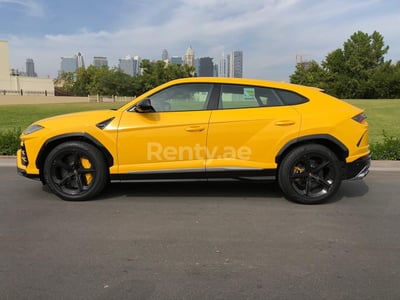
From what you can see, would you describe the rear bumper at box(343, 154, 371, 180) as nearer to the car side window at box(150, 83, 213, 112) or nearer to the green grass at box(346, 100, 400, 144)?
the car side window at box(150, 83, 213, 112)

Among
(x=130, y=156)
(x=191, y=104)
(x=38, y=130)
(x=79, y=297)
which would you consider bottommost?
(x=79, y=297)

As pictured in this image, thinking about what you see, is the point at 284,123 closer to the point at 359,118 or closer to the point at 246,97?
the point at 246,97

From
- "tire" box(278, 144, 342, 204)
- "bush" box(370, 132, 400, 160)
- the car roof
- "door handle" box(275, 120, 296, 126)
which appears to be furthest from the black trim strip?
"bush" box(370, 132, 400, 160)

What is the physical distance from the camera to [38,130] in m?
5.13

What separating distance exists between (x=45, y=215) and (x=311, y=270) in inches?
124

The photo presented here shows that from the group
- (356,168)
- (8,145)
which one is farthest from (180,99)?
(8,145)

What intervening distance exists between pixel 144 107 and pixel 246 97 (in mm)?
1362

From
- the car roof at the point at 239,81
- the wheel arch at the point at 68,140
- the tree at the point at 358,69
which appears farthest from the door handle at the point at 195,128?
the tree at the point at 358,69

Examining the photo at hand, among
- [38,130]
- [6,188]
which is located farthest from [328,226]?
[6,188]

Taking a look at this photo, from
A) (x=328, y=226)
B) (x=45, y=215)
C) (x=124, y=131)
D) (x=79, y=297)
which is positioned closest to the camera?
(x=79, y=297)

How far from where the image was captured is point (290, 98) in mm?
5168

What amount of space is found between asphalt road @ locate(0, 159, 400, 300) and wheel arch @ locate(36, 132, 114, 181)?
566 mm

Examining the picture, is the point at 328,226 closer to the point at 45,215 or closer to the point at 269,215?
the point at 269,215

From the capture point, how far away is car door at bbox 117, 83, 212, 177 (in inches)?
196
